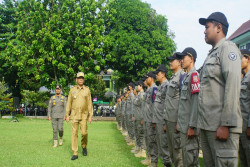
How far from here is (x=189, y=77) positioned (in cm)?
471

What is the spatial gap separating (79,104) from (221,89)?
6.80m

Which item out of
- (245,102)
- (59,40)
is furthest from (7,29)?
(245,102)

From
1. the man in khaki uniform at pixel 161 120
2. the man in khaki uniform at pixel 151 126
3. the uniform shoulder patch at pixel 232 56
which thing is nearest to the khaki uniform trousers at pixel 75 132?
the man in khaki uniform at pixel 151 126

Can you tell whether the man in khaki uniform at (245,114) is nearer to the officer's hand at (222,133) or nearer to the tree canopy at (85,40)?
the officer's hand at (222,133)

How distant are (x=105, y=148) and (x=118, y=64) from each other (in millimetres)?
21117

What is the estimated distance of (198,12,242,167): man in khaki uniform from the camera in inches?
128

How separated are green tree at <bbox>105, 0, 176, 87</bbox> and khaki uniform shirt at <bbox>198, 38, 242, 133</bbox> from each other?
2620 centimetres

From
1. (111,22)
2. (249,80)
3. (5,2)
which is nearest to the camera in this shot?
(249,80)

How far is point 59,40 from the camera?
2803 cm


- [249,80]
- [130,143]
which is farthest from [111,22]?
[249,80]

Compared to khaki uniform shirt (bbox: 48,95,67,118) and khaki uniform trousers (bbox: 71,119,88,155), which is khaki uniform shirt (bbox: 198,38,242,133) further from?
khaki uniform shirt (bbox: 48,95,67,118)

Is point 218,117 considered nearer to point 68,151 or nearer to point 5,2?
point 68,151

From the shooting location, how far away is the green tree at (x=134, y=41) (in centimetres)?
3036

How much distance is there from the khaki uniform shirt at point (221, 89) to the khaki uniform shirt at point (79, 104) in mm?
6524
